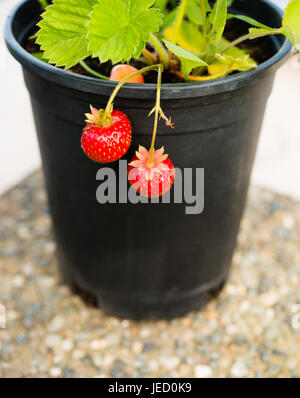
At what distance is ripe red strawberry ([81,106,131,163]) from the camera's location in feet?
2.41

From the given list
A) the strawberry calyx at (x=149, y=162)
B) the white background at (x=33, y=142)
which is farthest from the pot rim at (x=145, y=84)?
the white background at (x=33, y=142)

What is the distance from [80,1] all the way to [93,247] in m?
0.60

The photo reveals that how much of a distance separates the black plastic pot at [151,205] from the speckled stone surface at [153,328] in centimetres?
7

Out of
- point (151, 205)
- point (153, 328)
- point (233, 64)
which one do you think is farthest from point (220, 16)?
point (153, 328)

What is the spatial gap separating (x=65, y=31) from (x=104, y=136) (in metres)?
0.21

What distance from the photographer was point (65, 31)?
0.80 m

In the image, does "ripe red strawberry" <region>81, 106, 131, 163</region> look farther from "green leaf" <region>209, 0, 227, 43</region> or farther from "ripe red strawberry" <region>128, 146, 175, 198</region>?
"green leaf" <region>209, 0, 227, 43</region>

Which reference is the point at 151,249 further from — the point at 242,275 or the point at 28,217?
the point at 28,217

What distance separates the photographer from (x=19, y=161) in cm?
190

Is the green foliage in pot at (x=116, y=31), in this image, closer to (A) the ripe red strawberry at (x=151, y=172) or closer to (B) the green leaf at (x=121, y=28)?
(B) the green leaf at (x=121, y=28)

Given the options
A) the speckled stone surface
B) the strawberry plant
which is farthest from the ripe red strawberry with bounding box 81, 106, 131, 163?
the speckled stone surface

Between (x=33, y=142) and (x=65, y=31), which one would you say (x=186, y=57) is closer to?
(x=65, y=31)

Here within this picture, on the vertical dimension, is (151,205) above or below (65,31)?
below
